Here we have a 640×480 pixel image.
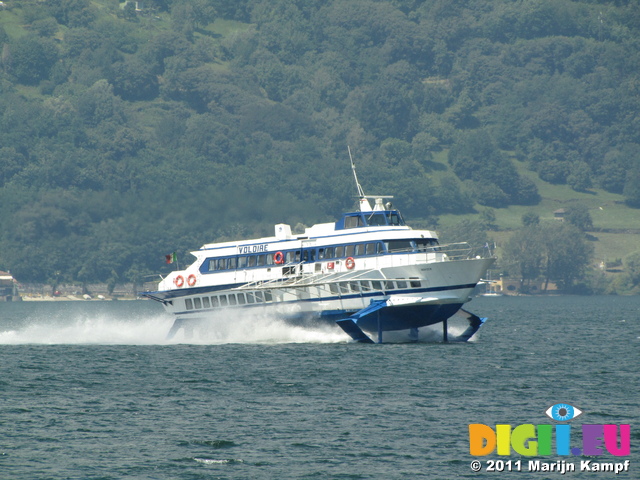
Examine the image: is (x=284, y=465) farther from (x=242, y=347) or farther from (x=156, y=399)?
(x=242, y=347)

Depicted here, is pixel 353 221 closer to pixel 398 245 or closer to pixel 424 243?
pixel 398 245

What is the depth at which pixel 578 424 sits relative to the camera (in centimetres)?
4509

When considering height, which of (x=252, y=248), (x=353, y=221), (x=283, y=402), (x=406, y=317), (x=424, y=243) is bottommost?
(x=283, y=402)

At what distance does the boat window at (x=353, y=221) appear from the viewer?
2958 inches

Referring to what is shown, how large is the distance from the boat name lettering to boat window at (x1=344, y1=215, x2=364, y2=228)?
18.5 ft

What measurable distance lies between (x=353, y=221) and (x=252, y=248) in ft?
23.1

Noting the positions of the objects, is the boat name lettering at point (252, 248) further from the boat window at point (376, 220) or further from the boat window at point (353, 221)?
the boat window at point (376, 220)

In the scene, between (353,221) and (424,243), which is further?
(353,221)

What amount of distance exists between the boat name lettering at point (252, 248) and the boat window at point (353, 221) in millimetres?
5637

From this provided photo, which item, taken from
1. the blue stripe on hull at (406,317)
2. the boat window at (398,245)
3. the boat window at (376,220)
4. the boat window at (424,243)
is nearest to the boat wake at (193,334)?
the blue stripe on hull at (406,317)

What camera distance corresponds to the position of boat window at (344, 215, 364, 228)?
246 ft

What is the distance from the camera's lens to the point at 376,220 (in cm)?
7506

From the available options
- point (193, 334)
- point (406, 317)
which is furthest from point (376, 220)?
point (193, 334)

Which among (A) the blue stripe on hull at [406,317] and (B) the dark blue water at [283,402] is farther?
(A) the blue stripe on hull at [406,317]
